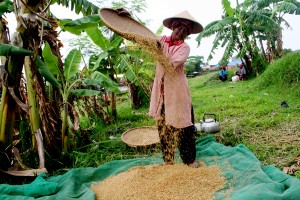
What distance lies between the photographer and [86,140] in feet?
12.5

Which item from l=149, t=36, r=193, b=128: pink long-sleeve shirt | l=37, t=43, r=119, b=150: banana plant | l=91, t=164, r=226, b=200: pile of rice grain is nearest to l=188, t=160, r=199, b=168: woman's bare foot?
l=91, t=164, r=226, b=200: pile of rice grain

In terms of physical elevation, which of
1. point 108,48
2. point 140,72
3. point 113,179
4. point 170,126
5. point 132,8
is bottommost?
point 113,179

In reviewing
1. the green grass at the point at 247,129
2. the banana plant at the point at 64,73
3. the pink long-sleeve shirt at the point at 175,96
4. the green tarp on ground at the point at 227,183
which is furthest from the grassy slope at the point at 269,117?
the banana plant at the point at 64,73

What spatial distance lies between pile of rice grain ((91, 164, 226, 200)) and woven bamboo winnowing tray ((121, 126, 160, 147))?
0.84 meters

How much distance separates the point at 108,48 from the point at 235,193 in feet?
10.1

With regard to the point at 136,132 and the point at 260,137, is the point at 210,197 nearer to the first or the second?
the point at 260,137

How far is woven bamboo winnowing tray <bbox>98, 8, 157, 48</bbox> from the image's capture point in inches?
97.0

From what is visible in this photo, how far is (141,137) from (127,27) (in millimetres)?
1798

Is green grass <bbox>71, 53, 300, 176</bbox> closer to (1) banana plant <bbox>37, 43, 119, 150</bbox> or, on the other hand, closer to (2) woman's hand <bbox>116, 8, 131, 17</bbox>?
(1) banana plant <bbox>37, 43, 119, 150</bbox>

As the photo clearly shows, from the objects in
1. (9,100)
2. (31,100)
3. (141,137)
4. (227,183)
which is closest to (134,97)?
(141,137)

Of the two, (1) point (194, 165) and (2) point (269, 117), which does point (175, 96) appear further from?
(2) point (269, 117)

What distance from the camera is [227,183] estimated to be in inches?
95.7

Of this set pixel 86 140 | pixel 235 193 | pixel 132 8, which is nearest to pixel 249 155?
pixel 235 193

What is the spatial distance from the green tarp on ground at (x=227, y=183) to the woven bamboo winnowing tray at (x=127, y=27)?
54.8 inches
